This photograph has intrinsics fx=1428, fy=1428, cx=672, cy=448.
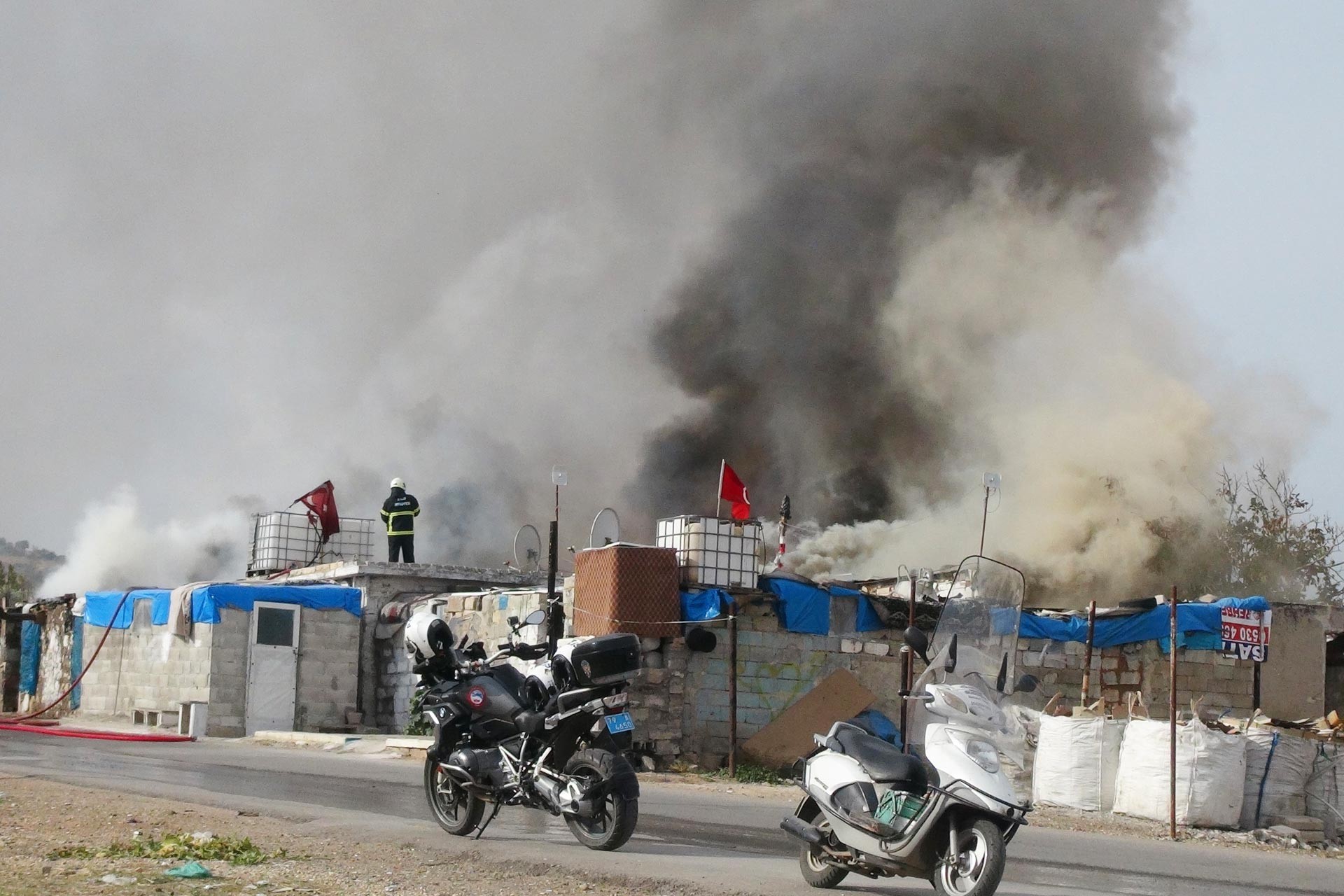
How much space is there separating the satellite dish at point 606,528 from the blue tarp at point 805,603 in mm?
2575

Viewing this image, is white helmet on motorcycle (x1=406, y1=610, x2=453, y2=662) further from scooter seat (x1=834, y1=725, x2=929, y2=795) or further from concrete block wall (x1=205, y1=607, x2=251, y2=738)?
concrete block wall (x1=205, y1=607, x2=251, y2=738)

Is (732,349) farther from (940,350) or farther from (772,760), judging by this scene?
(772,760)

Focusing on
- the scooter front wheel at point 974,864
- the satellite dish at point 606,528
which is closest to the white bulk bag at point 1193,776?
the scooter front wheel at point 974,864

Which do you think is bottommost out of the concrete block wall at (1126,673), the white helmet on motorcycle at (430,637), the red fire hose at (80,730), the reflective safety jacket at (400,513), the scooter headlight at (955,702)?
the red fire hose at (80,730)

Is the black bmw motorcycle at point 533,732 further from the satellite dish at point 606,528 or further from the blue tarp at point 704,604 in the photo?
the satellite dish at point 606,528

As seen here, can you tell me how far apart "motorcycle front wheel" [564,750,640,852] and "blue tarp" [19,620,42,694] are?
2067 centimetres

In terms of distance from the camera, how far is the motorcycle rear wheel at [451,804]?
8266 millimetres

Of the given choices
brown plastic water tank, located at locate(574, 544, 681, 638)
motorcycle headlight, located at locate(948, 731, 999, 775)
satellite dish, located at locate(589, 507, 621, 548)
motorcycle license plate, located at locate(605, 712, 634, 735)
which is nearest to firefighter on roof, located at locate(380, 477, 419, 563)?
satellite dish, located at locate(589, 507, 621, 548)

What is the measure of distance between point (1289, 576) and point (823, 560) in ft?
36.0

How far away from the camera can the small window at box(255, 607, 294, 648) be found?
19547mm

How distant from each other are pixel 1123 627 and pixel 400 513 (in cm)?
1075

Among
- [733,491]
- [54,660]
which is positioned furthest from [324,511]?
[733,491]

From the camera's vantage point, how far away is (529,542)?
72.8ft

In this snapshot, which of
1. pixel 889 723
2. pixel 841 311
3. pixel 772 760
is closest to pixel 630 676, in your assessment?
pixel 772 760
